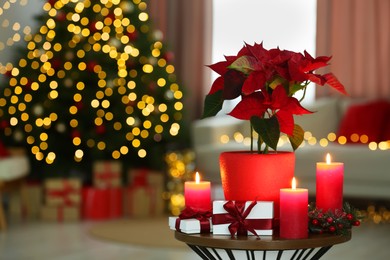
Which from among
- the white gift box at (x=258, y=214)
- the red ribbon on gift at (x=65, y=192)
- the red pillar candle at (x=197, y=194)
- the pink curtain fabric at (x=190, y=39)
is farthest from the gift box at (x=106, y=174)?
the white gift box at (x=258, y=214)

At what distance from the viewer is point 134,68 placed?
5691 mm

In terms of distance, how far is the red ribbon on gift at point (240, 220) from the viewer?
2088 millimetres

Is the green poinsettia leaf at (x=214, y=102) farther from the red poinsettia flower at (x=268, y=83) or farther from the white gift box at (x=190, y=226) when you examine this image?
the white gift box at (x=190, y=226)

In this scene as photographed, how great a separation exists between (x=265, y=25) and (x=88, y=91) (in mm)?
1466

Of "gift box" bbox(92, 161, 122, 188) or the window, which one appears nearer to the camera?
"gift box" bbox(92, 161, 122, 188)

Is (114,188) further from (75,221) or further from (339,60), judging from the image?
(339,60)

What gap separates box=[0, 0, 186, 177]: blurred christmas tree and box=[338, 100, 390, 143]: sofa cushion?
1.09 meters

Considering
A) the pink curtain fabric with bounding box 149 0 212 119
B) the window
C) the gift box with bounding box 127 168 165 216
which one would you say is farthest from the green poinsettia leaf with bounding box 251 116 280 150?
the pink curtain fabric with bounding box 149 0 212 119

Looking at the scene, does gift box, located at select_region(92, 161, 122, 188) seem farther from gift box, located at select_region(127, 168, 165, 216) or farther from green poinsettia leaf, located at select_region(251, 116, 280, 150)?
green poinsettia leaf, located at select_region(251, 116, 280, 150)

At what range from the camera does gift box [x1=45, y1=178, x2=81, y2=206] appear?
5.48 meters

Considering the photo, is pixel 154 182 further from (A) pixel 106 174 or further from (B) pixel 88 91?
(B) pixel 88 91

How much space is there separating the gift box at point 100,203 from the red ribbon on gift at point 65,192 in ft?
0.30

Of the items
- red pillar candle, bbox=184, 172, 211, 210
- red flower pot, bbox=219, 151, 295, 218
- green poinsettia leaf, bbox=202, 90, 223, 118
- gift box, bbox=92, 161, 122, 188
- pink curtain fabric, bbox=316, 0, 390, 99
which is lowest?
gift box, bbox=92, 161, 122, 188

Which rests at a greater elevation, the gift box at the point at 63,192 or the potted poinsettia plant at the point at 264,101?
the potted poinsettia plant at the point at 264,101
